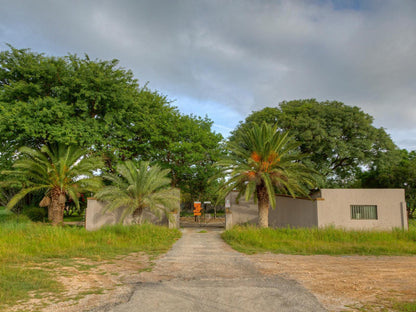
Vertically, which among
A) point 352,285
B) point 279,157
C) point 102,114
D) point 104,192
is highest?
point 102,114

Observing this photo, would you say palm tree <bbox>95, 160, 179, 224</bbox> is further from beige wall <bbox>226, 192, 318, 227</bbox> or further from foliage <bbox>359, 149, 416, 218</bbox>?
foliage <bbox>359, 149, 416, 218</bbox>

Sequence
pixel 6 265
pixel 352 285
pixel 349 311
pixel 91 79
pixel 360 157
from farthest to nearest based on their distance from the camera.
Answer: pixel 360 157 < pixel 91 79 < pixel 6 265 < pixel 352 285 < pixel 349 311

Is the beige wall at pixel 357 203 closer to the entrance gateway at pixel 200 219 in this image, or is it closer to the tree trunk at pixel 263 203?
the tree trunk at pixel 263 203

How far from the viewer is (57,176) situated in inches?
743

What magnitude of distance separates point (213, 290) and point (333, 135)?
23.1 meters

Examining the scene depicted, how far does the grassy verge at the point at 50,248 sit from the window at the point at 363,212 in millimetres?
10109

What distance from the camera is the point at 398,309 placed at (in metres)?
5.25

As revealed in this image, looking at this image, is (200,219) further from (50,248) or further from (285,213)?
(50,248)

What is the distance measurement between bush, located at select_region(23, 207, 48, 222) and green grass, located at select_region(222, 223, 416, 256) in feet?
52.2

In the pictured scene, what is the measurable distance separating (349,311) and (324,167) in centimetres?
2342

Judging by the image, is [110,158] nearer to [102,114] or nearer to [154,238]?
[102,114]

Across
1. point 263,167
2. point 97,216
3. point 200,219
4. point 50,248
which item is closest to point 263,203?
point 263,167

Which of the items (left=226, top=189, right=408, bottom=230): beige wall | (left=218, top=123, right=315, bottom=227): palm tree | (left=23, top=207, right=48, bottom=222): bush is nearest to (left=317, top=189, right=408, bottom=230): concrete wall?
(left=226, top=189, right=408, bottom=230): beige wall

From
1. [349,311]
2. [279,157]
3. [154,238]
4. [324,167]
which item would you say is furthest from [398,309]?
[324,167]
